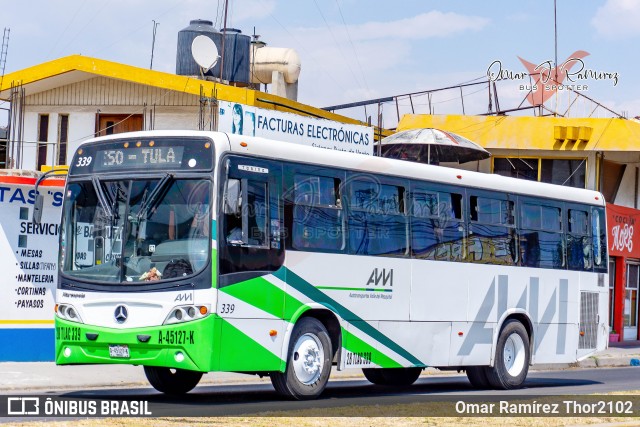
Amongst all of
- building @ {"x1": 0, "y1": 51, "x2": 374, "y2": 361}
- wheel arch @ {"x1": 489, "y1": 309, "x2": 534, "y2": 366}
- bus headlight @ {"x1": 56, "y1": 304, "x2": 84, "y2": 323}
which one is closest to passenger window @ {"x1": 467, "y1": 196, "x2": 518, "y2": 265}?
wheel arch @ {"x1": 489, "y1": 309, "x2": 534, "y2": 366}

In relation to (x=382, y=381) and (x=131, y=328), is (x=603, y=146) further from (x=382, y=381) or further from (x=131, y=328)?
(x=131, y=328)

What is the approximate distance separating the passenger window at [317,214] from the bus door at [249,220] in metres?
0.39

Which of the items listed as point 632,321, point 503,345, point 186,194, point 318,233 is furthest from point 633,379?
point 632,321

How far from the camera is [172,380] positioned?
16266 millimetres

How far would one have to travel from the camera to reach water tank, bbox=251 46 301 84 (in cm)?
3556

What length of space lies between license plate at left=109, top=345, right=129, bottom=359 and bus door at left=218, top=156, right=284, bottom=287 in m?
1.35

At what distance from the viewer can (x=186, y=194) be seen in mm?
14023

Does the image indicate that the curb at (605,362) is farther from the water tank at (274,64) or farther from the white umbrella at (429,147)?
the water tank at (274,64)

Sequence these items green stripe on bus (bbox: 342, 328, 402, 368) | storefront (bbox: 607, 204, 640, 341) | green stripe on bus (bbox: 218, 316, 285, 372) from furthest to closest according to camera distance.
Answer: storefront (bbox: 607, 204, 640, 341)
green stripe on bus (bbox: 342, 328, 402, 368)
green stripe on bus (bbox: 218, 316, 285, 372)

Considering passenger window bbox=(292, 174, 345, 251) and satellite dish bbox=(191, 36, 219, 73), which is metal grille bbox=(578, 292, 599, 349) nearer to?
passenger window bbox=(292, 174, 345, 251)

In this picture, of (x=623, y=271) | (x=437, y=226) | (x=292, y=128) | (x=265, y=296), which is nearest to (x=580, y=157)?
(x=623, y=271)

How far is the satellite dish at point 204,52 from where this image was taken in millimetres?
28766

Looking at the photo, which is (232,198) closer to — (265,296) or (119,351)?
(265,296)

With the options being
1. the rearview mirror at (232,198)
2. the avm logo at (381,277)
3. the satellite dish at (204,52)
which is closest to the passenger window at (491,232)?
the avm logo at (381,277)
